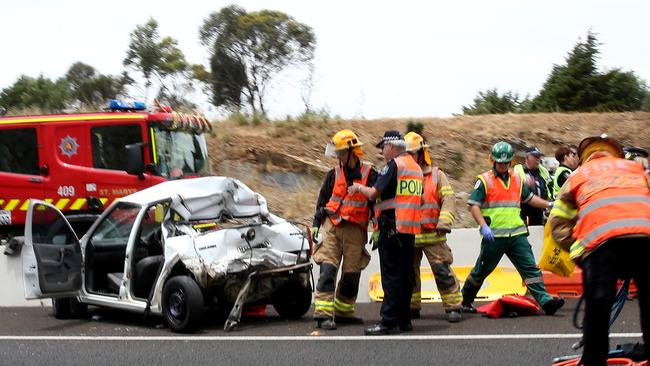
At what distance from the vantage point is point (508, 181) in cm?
990

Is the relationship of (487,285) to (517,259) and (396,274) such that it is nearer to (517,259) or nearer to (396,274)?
(517,259)

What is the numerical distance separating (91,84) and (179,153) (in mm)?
25880

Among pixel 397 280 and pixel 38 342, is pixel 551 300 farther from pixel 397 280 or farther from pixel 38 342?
pixel 38 342

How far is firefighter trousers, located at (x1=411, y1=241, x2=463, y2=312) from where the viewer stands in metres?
9.51

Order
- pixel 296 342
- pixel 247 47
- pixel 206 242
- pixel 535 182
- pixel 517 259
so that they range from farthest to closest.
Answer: pixel 247 47 < pixel 535 182 < pixel 517 259 < pixel 206 242 < pixel 296 342

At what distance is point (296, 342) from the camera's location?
8297 millimetres

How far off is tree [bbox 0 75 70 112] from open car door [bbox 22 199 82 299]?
25231 mm

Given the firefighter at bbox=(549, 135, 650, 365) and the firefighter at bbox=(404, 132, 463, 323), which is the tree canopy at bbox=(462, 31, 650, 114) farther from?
the firefighter at bbox=(549, 135, 650, 365)

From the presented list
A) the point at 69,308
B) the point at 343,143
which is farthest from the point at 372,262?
the point at 69,308

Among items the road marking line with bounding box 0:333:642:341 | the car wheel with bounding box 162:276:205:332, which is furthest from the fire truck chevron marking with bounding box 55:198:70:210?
the car wheel with bounding box 162:276:205:332

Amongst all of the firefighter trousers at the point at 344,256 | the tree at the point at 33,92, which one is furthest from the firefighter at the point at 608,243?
the tree at the point at 33,92

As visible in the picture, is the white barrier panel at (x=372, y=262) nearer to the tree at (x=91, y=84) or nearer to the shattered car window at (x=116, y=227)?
the shattered car window at (x=116, y=227)

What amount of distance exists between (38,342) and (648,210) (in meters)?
5.68

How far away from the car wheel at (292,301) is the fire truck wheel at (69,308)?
211 cm
